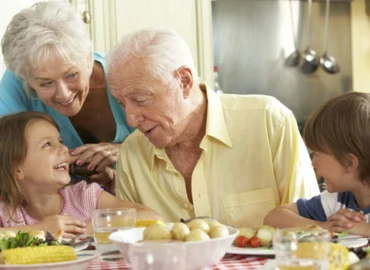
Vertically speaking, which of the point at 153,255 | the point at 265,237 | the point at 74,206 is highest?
the point at 153,255

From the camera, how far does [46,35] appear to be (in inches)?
95.8

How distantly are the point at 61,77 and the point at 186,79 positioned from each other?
0.47 m

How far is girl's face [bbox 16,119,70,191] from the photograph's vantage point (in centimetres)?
244

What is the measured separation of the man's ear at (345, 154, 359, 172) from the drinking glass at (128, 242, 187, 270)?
2.81ft

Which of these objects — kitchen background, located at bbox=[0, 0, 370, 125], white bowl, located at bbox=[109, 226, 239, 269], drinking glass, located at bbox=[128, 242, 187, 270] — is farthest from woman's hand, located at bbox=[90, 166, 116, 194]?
kitchen background, located at bbox=[0, 0, 370, 125]

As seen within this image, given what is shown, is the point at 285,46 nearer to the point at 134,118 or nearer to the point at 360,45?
the point at 360,45

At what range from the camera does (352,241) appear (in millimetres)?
1611

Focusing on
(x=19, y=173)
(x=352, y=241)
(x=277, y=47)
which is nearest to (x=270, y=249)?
(x=352, y=241)

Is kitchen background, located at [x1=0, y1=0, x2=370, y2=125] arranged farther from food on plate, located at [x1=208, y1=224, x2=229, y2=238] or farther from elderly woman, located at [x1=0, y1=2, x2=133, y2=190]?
food on plate, located at [x1=208, y1=224, x2=229, y2=238]

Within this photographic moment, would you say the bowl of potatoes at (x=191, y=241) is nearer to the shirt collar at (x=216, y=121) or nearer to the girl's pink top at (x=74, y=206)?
the shirt collar at (x=216, y=121)

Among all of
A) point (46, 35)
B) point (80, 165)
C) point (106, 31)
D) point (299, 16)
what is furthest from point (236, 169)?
point (299, 16)

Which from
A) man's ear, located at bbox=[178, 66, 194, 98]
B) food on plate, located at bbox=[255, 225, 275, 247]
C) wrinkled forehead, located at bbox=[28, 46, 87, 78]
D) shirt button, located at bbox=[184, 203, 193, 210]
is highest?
wrinkled forehead, located at bbox=[28, 46, 87, 78]

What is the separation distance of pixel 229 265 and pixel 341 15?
4004 millimetres

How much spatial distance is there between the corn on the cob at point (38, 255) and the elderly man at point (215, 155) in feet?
2.36
